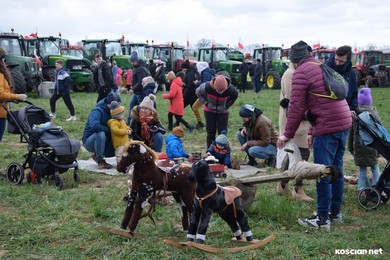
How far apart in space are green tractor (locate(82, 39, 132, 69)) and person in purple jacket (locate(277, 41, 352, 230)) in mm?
22195

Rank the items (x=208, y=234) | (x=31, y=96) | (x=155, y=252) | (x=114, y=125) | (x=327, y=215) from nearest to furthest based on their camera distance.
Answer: (x=155, y=252), (x=208, y=234), (x=327, y=215), (x=114, y=125), (x=31, y=96)

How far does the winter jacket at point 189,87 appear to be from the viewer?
1173 cm

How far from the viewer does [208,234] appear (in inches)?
173

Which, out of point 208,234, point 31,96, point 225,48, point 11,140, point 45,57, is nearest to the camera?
point 208,234

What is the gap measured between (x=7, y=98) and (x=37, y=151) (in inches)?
35.5

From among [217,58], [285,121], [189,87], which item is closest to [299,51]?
[285,121]

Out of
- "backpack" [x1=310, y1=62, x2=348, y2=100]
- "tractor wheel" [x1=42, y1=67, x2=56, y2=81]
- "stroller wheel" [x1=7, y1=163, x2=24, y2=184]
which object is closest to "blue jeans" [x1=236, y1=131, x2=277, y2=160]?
"backpack" [x1=310, y1=62, x2=348, y2=100]

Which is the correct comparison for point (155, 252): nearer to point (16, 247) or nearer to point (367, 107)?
point (16, 247)

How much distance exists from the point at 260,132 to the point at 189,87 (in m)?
4.39

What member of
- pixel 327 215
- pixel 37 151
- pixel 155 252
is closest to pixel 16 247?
pixel 155 252

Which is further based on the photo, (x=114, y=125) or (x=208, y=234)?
(x=114, y=125)

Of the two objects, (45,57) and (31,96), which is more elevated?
(45,57)

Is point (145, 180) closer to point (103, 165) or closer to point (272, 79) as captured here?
point (103, 165)

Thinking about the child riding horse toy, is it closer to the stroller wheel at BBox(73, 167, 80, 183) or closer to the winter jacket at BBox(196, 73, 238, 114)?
the stroller wheel at BBox(73, 167, 80, 183)
